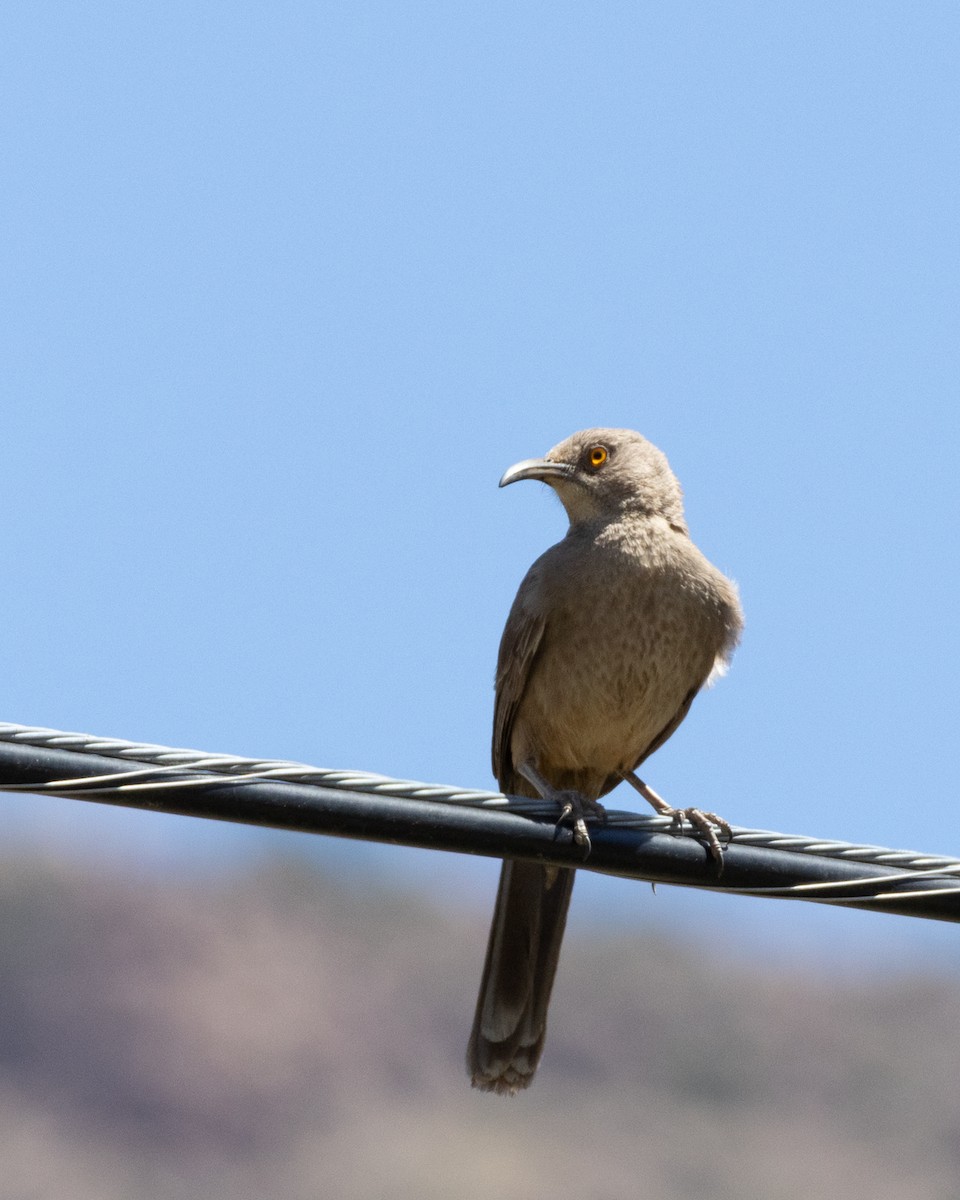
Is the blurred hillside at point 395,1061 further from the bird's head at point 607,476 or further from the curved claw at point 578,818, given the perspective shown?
the curved claw at point 578,818

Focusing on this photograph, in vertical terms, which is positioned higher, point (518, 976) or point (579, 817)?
point (579, 817)

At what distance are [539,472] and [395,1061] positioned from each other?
12.6 metres

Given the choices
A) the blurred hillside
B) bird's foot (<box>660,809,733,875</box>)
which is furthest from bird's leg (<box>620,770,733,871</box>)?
the blurred hillside

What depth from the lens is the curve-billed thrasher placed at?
8.18 meters

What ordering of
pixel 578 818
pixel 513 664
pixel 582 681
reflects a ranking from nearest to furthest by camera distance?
pixel 578 818 < pixel 582 681 < pixel 513 664

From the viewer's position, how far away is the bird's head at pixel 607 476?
905cm

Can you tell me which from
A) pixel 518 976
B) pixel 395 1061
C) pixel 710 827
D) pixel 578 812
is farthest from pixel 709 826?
pixel 395 1061

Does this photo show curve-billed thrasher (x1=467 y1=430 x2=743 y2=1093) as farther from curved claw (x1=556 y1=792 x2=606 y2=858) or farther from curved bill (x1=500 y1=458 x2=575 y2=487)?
curved claw (x1=556 y1=792 x2=606 y2=858)

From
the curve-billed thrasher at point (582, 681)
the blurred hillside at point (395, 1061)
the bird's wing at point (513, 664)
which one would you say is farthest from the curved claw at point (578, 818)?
the blurred hillside at point (395, 1061)

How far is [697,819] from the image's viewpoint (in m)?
6.75

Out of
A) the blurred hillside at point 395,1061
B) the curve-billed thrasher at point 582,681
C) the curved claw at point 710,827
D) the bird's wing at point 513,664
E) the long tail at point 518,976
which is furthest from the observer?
the blurred hillside at point 395,1061

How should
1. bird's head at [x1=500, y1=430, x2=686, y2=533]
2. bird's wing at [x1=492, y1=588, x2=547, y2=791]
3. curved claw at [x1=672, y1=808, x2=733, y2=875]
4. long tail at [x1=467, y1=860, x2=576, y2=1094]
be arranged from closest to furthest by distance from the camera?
curved claw at [x1=672, y1=808, x2=733, y2=875], long tail at [x1=467, y1=860, x2=576, y2=1094], bird's wing at [x1=492, y1=588, x2=547, y2=791], bird's head at [x1=500, y1=430, x2=686, y2=533]

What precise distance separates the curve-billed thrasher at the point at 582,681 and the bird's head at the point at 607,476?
14 mm

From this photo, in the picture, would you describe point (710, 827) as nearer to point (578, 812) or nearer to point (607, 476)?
point (578, 812)
